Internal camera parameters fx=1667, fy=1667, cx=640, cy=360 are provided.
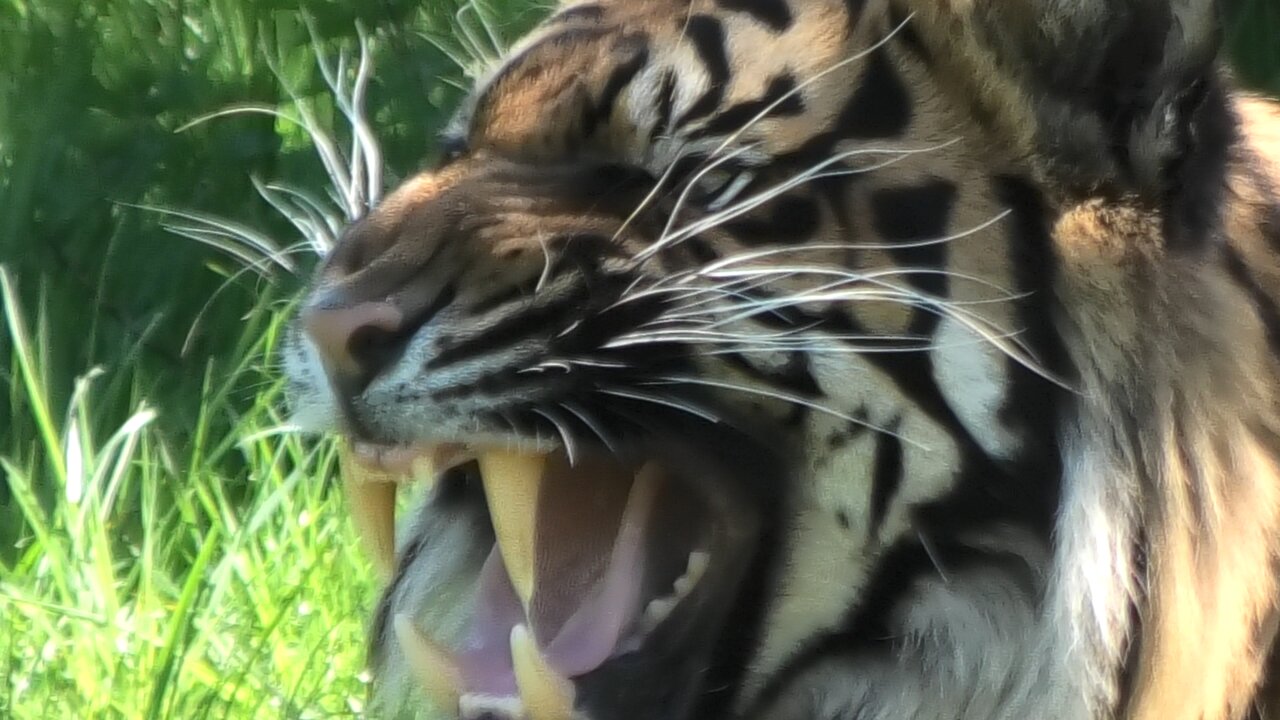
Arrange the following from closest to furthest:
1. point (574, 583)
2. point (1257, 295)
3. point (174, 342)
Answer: point (1257, 295) < point (574, 583) < point (174, 342)

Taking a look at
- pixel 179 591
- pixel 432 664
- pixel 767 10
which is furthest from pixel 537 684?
pixel 179 591

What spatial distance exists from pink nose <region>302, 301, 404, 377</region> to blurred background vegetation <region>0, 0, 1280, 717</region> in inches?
45.6

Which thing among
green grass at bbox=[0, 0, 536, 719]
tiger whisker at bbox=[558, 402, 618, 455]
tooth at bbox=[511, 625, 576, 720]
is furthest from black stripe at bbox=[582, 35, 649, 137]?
green grass at bbox=[0, 0, 536, 719]

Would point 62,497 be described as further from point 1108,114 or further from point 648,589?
point 1108,114

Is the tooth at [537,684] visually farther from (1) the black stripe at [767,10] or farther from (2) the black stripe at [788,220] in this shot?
(1) the black stripe at [767,10]

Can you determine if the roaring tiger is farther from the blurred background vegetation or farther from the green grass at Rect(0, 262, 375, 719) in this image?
the blurred background vegetation

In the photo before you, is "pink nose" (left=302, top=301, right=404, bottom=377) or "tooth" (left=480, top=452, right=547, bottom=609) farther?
"tooth" (left=480, top=452, right=547, bottom=609)

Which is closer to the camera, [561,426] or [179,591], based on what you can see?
[561,426]

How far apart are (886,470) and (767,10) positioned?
534 mm

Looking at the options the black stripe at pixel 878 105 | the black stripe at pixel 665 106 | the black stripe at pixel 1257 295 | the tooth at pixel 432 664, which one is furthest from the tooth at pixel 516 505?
the black stripe at pixel 1257 295

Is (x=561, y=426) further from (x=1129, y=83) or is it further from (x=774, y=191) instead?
(x=1129, y=83)

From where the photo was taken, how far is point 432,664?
1.85 m

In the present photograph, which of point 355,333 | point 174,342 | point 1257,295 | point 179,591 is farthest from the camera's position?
point 174,342

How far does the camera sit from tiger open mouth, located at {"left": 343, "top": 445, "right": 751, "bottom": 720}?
181 centimetres
